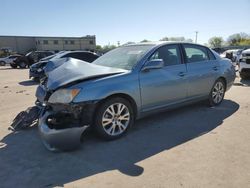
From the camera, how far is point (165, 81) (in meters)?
4.59

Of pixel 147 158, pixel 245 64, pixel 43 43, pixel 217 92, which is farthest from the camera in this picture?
pixel 43 43

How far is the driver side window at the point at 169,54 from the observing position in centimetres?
467

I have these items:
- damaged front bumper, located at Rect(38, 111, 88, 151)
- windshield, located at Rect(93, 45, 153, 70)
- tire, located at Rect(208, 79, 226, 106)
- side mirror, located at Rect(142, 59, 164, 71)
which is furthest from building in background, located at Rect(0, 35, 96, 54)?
damaged front bumper, located at Rect(38, 111, 88, 151)

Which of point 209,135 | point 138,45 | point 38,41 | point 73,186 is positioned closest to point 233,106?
point 209,135

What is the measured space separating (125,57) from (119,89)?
41.8 inches

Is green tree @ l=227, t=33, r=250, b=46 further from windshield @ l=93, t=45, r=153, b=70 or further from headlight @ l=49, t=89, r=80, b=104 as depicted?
headlight @ l=49, t=89, r=80, b=104

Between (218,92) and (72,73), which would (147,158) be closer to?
(72,73)

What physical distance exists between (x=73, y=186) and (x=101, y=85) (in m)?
1.57

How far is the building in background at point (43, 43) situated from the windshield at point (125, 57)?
2385 inches

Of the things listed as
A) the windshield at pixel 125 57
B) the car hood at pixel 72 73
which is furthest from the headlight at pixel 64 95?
the windshield at pixel 125 57

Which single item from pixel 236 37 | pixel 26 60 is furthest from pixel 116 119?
pixel 236 37

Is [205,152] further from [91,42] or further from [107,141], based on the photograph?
[91,42]

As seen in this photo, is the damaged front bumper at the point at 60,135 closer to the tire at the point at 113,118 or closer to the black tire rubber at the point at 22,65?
the tire at the point at 113,118

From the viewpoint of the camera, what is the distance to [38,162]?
3326 millimetres
